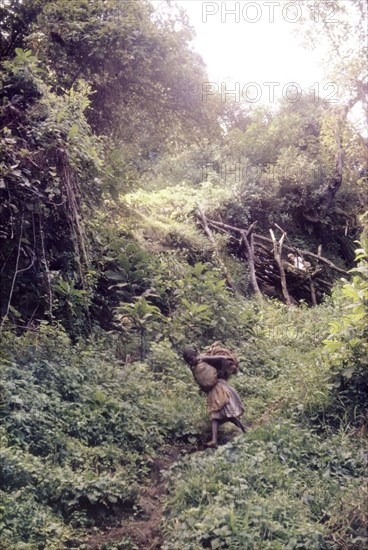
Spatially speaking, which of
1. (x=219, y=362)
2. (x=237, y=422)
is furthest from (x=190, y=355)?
(x=237, y=422)

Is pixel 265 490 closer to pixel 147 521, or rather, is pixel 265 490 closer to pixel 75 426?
pixel 147 521

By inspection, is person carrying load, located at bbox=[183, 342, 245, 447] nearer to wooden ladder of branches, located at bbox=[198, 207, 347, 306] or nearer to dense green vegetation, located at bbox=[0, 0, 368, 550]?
dense green vegetation, located at bbox=[0, 0, 368, 550]

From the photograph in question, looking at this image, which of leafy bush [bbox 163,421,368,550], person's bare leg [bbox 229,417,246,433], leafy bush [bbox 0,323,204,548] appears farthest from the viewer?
person's bare leg [bbox 229,417,246,433]

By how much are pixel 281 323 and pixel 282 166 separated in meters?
6.95

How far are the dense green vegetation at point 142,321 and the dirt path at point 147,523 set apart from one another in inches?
3.0

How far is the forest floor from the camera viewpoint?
4.82 metres

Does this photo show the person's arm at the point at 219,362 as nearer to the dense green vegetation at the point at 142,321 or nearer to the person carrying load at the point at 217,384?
the person carrying load at the point at 217,384

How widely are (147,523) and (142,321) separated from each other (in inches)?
135

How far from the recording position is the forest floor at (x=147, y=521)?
4.82m

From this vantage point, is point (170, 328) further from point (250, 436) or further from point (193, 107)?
point (193, 107)

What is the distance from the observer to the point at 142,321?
8.22 meters

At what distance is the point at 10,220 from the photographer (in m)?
7.73

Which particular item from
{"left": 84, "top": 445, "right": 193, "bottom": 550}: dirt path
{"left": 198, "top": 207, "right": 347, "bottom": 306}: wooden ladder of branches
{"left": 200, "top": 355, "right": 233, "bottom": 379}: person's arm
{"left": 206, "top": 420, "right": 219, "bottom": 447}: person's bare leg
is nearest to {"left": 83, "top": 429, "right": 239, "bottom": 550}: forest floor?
{"left": 84, "top": 445, "right": 193, "bottom": 550}: dirt path

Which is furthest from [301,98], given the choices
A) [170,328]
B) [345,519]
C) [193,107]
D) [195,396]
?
[345,519]
